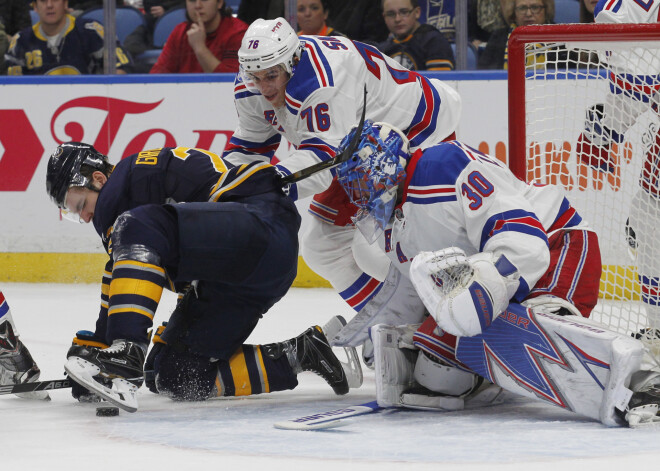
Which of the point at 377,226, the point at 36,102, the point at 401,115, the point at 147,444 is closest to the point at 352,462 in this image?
the point at 147,444

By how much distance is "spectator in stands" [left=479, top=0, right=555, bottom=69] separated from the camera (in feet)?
16.2

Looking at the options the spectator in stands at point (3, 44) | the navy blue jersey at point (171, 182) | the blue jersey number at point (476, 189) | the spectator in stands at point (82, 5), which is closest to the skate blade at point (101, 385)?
the navy blue jersey at point (171, 182)

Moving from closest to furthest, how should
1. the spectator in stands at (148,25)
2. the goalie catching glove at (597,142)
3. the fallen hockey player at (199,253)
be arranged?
the fallen hockey player at (199,253), the goalie catching glove at (597,142), the spectator in stands at (148,25)

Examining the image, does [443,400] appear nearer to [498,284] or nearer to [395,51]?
[498,284]

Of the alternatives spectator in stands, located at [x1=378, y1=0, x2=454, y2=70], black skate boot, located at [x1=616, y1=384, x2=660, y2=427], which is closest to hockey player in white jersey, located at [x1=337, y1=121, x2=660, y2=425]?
black skate boot, located at [x1=616, y1=384, x2=660, y2=427]

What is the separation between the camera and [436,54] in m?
5.19

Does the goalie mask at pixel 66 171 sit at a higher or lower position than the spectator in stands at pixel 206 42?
lower

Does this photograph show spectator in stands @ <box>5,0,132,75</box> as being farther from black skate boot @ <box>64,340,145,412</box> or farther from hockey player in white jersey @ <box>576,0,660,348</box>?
black skate boot @ <box>64,340,145,412</box>

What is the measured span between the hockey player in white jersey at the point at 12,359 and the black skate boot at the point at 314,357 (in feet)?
2.06

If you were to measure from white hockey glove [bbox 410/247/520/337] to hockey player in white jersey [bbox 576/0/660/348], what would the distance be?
1045mm

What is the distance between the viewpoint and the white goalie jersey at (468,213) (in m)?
2.55

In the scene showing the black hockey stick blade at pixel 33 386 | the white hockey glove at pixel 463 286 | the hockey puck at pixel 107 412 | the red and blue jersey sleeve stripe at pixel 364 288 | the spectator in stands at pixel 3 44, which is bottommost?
the hockey puck at pixel 107 412

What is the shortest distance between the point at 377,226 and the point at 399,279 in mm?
305

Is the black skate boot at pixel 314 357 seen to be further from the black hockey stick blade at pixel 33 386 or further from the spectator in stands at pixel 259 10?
the spectator in stands at pixel 259 10
